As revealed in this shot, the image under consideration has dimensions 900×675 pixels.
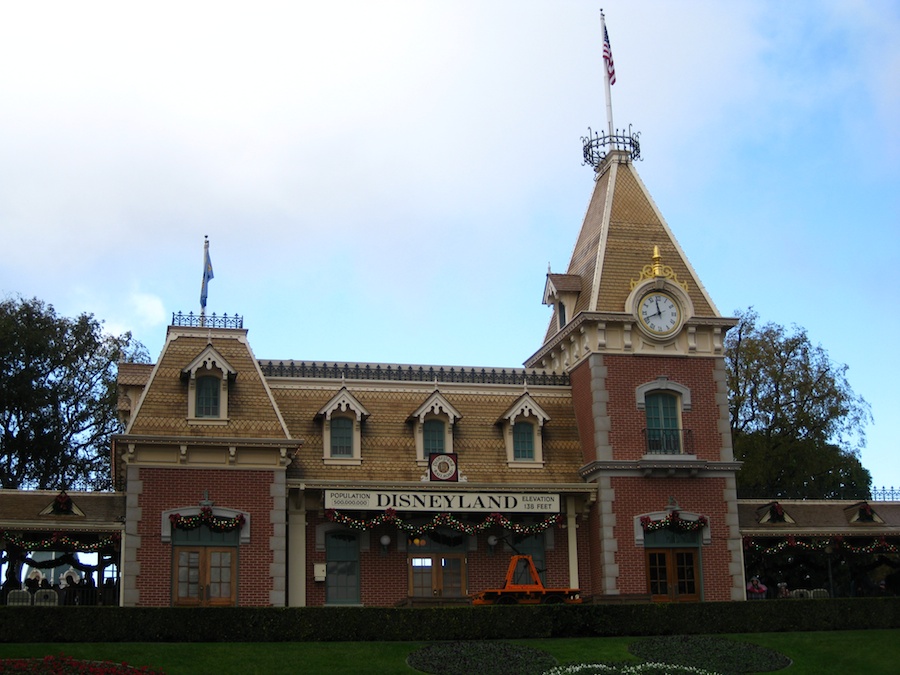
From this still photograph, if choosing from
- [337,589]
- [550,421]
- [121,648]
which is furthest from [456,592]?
[121,648]

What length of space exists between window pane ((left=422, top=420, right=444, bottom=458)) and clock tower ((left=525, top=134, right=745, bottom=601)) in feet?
13.9

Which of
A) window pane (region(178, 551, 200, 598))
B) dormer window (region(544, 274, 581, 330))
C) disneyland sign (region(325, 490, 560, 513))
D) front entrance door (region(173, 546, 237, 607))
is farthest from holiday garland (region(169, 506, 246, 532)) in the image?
dormer window (region(544, 274, 581, 330))

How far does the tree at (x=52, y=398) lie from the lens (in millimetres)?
50719

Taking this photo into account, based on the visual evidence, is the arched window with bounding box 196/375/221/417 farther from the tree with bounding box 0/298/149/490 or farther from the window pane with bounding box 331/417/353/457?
the tree with bounding box 0/298/149/490

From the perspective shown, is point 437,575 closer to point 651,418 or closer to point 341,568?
point 341,568

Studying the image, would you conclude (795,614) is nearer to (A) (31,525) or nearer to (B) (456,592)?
(B) (456,592)

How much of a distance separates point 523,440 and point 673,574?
5751 mm

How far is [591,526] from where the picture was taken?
32.8 meters

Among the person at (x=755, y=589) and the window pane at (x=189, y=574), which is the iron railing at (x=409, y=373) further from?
the person at (x=755, y=589)

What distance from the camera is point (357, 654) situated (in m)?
23.8

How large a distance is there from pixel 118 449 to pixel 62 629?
23.5ft

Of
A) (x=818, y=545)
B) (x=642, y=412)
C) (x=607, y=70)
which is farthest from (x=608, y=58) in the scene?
(x=818, y=545)

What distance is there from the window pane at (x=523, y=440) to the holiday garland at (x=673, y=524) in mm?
3856

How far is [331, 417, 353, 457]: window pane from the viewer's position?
32094mm
